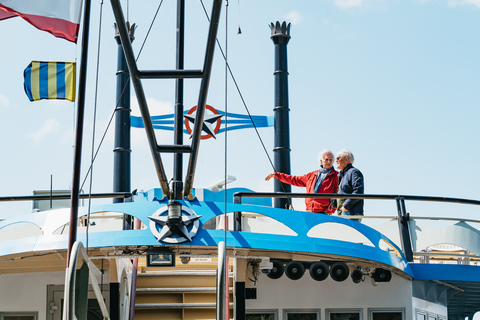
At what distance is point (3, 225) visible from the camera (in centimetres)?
819

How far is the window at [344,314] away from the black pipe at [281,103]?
4.98m

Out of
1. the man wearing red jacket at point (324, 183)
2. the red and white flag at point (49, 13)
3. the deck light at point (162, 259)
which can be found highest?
the red and white flag at point (49, 13)

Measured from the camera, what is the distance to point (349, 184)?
9.30 meters

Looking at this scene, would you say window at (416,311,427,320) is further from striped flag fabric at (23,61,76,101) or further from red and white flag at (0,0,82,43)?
red and white flag at (0,0,82,43)

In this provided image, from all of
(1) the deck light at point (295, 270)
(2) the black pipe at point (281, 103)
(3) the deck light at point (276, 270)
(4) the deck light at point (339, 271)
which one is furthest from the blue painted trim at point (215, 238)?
(2) the black pipe at point (281, 103)

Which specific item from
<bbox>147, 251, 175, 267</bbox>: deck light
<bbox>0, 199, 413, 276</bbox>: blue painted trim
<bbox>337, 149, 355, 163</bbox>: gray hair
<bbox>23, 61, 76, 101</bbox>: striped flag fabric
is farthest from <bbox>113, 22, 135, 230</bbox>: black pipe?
<bbox>147, 251, 175, 267</bbox>: deck light

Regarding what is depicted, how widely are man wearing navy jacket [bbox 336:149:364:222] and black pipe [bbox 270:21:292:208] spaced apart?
444 centimetres

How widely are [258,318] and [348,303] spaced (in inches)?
43.6

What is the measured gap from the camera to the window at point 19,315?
908 centimetres

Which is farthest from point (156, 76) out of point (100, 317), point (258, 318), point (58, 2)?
point (100, 317)

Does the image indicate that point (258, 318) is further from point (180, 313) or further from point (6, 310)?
point (6, 310)

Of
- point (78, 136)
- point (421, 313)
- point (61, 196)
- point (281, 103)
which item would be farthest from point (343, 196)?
point (281, 103)

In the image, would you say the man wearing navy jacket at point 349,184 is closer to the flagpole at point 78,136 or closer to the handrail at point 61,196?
the handrail at point 61,196

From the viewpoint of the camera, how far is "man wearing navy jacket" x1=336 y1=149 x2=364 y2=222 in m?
9.22
